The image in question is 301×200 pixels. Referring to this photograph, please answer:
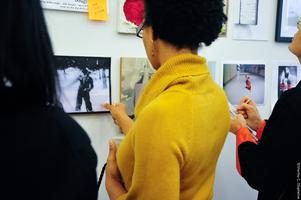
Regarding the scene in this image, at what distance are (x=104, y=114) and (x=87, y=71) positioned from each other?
0.56ft

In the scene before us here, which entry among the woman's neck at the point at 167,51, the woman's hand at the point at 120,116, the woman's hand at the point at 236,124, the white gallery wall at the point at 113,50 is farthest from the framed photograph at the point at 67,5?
the woman's hand at the point at 236,124

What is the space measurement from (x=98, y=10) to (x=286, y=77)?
3.26ft

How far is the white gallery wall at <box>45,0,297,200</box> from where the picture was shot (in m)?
1.37

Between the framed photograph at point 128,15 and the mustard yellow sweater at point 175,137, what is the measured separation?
48 centimetres

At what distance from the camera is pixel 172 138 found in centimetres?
94

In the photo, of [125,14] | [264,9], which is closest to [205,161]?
[125,14]

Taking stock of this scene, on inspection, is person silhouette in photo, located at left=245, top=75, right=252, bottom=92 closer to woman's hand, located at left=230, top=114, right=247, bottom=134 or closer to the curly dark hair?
woman's hand, located at left=230, top=114, right=247, bottom=134

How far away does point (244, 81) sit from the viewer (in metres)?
1.80

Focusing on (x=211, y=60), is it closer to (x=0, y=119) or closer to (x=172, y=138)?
(x=172, y=138)

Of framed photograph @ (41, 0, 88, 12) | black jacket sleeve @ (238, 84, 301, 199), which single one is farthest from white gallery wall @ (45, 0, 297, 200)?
black jacket sleeve @ (238, 84, 301, 199)

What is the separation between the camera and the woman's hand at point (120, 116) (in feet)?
4.68

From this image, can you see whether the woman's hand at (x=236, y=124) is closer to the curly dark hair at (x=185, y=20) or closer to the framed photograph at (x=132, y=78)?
the framed photograph at (x=132, y=78)

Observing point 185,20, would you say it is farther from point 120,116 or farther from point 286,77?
point 286,77

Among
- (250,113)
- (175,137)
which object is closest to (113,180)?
(175,137)
